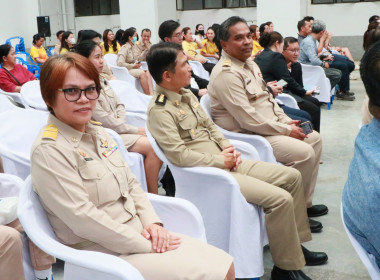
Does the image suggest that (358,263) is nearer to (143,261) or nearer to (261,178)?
(261,178)

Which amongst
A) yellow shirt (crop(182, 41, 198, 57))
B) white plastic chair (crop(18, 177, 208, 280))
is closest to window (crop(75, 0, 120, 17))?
yellow shirt (crop(182, 41, 198, 57))

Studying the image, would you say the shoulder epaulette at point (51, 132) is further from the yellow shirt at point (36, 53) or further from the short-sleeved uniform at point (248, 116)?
the yellow shirt at point (36, 53)

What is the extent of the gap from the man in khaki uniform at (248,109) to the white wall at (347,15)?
983 cm

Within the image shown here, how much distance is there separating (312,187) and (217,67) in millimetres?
1003

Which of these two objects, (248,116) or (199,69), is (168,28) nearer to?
(199,69)

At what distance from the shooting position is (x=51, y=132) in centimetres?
161

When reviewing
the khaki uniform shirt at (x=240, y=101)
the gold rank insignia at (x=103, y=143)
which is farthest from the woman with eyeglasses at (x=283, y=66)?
the gold rank insignia at (x=103, y=143)

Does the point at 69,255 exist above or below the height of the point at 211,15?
below

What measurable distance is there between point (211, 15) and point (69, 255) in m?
13.1

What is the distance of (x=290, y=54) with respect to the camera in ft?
15.2

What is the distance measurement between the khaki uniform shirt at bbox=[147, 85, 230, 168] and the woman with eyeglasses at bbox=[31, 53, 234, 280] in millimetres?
559

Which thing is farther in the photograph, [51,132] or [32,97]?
[32,97]

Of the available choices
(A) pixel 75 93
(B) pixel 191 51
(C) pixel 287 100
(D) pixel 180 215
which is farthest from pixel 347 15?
(A) pixel 75 93

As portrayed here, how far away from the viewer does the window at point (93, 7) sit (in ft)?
49.8
